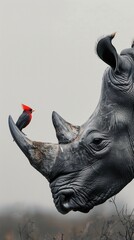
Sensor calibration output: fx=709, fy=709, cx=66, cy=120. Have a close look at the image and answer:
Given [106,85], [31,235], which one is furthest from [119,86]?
[31,235]

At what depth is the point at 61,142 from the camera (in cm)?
312

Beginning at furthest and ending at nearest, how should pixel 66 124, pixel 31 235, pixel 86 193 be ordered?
pixel 31 235 < pixel 66 124 < pixel 86 193

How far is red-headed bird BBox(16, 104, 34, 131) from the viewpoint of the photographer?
351 centimetres

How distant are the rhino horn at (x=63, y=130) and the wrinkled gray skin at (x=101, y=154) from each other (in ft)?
0.17

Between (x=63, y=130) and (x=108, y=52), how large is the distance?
0.43 m

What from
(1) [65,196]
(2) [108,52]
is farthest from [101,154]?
(2) [108,52]

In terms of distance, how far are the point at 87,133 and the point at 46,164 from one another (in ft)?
0.73

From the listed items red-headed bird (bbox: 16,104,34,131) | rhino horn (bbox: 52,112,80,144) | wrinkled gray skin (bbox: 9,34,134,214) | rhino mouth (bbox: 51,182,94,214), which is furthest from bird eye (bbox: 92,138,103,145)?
red-headed bird (bbox: 16,104,34,131)

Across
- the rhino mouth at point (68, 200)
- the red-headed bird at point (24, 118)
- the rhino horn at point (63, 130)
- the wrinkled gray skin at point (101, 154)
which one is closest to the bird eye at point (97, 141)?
the wrinkled gray skin at point (101, 154)

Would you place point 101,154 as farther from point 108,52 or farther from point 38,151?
point 108,52

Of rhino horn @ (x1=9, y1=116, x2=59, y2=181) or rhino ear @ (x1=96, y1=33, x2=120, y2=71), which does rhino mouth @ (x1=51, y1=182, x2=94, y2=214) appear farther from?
rhino ear @ (x1=96, y1=33, x2=120, y2=71)

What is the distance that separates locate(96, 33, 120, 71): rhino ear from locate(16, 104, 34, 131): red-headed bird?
602 mm

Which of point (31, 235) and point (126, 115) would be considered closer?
point (126, 115)

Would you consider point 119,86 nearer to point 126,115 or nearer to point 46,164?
point 126,115
